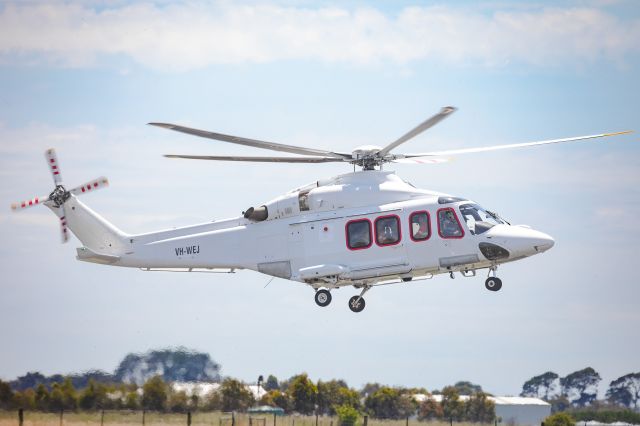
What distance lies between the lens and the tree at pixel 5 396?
108ft

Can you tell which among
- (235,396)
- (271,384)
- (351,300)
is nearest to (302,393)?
(271,384)

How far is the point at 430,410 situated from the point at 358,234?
39.7ft

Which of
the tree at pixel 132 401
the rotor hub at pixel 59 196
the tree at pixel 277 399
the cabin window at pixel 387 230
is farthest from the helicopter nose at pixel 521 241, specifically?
the rotor hub at pixel 59 196

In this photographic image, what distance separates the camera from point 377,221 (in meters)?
33.4

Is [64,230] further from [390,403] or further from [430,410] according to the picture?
[430,410]

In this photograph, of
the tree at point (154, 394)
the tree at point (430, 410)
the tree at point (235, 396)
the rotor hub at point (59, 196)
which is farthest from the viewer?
the tree at point (430, 410)

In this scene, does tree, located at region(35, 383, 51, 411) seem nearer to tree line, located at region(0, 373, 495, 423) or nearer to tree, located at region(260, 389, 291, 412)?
tree line, located at region(0, 373, 495, 423)

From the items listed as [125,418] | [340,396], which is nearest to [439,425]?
[340,396]

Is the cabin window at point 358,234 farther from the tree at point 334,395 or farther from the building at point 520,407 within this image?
the building at point 520,407

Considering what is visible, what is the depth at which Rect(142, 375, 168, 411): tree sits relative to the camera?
33750 millimetres

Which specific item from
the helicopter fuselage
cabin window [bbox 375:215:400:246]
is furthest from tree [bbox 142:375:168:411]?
cabin window [bbox 375:215:400:246]

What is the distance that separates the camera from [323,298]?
112ft

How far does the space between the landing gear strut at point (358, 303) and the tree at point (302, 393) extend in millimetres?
8928

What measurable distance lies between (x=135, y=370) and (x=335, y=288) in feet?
20.6
